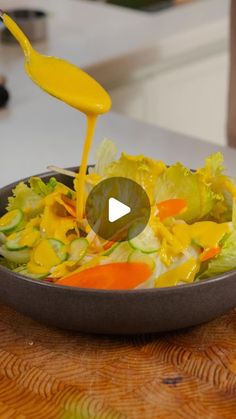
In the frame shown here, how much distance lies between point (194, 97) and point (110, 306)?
2134 millimetres

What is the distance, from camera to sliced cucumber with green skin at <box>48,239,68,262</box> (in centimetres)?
108

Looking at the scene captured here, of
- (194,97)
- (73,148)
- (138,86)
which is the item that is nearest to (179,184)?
(73,148)

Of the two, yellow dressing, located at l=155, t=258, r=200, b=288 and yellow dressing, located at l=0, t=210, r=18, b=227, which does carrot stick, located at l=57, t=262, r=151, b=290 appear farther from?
yellow dressing, located at l=0, t=210, r=18, b=227

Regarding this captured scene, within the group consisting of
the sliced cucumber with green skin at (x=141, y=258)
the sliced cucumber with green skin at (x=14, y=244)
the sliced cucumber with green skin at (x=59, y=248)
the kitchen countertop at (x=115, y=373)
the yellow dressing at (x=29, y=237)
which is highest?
the sliced cucumber with green skin at (x=141, y=258)

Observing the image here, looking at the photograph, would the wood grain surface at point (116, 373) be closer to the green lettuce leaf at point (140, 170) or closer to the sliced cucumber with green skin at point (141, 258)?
the sliced cucumber with green skin at point (141, 258)

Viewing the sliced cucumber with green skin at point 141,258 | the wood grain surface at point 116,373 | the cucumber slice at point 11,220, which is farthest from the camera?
the cucumber slice at point 11,220

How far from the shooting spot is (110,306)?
0.99m

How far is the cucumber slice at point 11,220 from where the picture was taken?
1.15 m

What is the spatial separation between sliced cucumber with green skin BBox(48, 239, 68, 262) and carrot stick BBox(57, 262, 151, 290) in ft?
0.13

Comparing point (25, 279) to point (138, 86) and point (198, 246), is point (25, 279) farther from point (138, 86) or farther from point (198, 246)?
point (138, 86)

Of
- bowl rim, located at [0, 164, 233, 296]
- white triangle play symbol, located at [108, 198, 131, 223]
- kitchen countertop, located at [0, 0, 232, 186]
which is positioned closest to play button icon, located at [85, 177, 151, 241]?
white triangle play symbol, located at [108, 198, 131, 223]

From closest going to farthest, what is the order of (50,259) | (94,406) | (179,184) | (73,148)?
(94,406) → (50,259) → (179,184) → (73,148)

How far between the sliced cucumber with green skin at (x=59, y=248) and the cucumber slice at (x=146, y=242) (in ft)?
0.30

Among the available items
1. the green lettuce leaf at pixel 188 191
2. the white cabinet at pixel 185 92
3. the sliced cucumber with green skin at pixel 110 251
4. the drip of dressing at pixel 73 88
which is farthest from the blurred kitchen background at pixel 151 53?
the sliced cucumber with green skin at pixel 110 251
